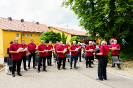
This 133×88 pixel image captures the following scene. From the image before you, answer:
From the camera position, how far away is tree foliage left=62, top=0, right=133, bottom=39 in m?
12.4

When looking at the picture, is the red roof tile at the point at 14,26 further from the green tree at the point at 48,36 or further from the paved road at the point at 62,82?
the paved road at the point at 62,82

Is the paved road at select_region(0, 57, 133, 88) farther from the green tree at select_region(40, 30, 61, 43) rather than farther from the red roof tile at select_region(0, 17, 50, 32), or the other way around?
the green tree at select_region(40, 30, 61, 43)

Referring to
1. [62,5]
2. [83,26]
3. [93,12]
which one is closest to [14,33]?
[62,5]

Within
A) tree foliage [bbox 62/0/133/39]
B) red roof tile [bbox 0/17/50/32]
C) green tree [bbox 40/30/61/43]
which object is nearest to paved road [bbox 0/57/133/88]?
tree foliage [bbox 62/0/133/39]

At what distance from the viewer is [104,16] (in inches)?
546

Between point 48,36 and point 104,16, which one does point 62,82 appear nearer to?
point 104,16

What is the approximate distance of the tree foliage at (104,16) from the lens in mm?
12374

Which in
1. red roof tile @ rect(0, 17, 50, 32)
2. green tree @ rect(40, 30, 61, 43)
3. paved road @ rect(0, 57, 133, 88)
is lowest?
paved road @ rect(0, 57, 133, 88)

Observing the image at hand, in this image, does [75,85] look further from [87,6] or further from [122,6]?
[87,6]

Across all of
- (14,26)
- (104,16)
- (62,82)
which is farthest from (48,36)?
(62,82)

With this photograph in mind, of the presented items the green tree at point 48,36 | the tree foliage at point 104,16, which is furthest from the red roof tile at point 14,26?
the tree foliage at point 104,16

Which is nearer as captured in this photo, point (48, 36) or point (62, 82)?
Answer: point (62, 82)

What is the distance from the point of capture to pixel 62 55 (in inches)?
335

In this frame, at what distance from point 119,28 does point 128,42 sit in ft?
9.13
